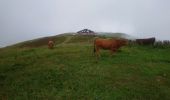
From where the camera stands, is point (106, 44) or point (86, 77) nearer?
point (86, 77)

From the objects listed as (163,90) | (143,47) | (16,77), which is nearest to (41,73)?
(16,77)

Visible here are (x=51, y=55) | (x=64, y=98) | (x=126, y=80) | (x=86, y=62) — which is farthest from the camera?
(x=51, y=55)

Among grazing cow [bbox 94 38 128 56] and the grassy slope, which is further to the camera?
grazing cow [bbox 94 38 128 56]

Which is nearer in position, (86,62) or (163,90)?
(163,90)

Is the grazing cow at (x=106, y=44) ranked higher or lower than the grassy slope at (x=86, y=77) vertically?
higher

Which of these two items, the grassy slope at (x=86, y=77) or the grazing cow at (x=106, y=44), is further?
the grazing cow at (x=106, y=44)

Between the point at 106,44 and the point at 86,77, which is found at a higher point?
the point at 106,44

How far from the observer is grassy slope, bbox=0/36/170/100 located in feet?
75.0

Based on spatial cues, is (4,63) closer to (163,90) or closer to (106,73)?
(106,73)

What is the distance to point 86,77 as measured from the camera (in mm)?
25781

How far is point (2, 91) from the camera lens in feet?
78.6

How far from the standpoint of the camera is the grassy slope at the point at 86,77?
22.9 m

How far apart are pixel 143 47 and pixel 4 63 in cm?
1636

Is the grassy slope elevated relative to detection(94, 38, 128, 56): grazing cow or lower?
lower
